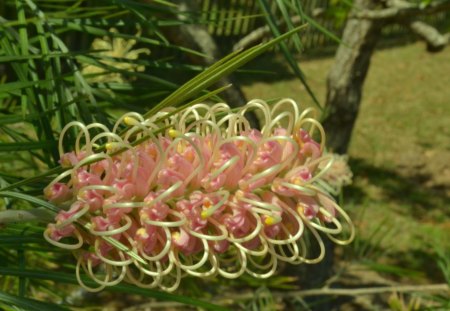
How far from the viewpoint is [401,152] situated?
536 centimetres

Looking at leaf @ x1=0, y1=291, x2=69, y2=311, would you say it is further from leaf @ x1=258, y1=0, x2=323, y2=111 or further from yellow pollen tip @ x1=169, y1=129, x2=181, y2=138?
leaf @ x1=258, y1=0, x2=323, y2=111

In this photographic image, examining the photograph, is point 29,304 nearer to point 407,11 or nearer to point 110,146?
point 110,146

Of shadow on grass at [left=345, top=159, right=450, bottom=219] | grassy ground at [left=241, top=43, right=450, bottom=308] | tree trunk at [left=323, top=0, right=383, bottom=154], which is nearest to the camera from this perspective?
tree trunk at [left=323, top=0, right=383, bottom=154]

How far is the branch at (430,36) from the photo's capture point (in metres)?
2.51

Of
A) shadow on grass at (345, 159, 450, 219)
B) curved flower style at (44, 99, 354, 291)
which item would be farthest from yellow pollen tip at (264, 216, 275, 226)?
shadow on grass at (345, 159, 450, 219)

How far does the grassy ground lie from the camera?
413 centimetres

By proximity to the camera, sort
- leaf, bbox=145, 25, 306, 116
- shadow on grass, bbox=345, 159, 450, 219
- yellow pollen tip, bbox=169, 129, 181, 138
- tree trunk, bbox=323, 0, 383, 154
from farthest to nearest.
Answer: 1. shadow on grass, bbox=345, 159, 450, 219
2. tree trunk, bbox=323, 0, 383, 154
3. yellow pollen tip, bbox=169, 129, 181, 138
4. leaf, bbox=145, 25, 306, 116

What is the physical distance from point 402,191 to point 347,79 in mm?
2199

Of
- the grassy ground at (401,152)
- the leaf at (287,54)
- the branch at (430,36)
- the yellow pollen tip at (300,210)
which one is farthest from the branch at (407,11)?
the yellow pollen tip at (300,210)

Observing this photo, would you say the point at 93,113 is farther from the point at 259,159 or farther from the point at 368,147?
the point at 368,147

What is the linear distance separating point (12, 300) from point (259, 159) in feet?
0.67

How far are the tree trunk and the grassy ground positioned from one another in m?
0.52

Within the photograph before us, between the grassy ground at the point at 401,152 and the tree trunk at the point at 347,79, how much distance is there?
52 centimetres

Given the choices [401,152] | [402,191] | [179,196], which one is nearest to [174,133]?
[179,196]
